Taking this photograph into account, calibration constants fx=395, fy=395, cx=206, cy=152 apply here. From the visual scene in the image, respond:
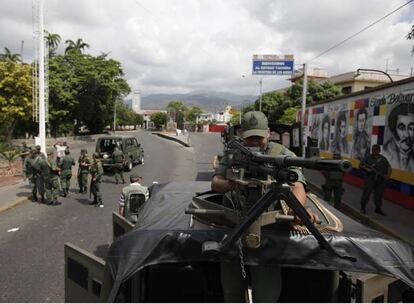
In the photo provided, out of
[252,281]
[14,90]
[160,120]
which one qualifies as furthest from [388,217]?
[160,120]

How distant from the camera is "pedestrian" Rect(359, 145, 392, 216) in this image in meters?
10.6

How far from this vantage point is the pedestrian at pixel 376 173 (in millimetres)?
10617

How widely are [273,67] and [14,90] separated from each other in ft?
59.5

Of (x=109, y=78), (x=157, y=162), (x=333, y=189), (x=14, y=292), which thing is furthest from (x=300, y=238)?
(x=109, y=78)

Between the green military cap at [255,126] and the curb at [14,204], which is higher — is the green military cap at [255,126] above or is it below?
above

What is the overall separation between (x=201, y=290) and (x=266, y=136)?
132 cm

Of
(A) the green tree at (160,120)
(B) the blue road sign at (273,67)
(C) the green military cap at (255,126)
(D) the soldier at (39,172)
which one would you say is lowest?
(D) the soldier at (39,172)

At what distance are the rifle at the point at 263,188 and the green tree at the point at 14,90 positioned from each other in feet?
93.7

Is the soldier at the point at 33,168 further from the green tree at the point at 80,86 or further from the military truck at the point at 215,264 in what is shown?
the green tree at the point at 80,86

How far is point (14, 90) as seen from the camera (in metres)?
28.0

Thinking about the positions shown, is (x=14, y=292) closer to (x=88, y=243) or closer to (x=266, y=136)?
(x=88, y=243)

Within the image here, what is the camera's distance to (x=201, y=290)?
2.86 meters

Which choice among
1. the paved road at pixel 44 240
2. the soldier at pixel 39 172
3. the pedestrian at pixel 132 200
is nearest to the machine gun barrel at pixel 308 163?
the paved road at pixel 44 240

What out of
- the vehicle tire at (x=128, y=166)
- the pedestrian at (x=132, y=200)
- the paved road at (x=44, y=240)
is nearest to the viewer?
the paved road at (x=44, y=240)
